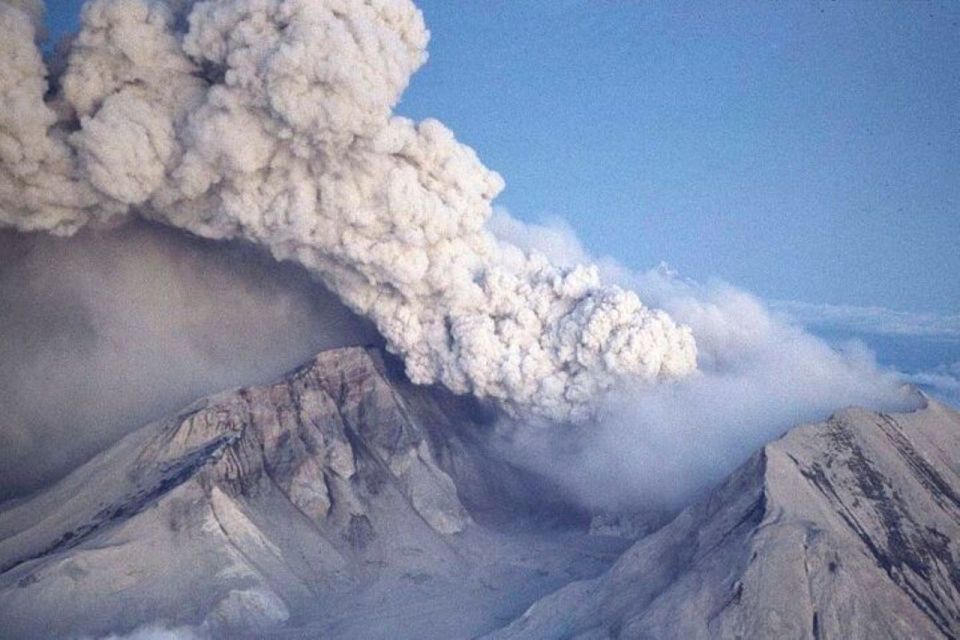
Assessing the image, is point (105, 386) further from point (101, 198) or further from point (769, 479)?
point (769, 479)

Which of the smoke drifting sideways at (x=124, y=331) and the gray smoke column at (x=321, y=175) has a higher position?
the gray smoke column at (x=321, y=175)

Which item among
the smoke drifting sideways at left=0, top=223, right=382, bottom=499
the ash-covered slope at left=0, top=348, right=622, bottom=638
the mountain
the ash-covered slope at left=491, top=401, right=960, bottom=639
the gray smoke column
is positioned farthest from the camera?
the smoke drifting sideways at left=0, top=223, right=382, bottom=499

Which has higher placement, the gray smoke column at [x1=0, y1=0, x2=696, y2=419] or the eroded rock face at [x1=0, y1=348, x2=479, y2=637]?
the gray smoke column at [x1=0, y1=0, x2=696, y2=419]

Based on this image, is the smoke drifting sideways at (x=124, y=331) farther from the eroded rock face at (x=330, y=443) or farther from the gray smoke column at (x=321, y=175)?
the gray smoke column at (x=321, y=175)

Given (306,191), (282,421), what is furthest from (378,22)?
(282,421)

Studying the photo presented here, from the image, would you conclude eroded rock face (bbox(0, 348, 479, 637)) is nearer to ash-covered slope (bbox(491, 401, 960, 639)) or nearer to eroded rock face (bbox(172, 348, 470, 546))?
eroded rock face (bbox(172, 348, 470, 546))

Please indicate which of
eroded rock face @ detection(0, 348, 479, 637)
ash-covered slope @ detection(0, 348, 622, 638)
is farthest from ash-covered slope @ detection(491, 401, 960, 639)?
eroded rock face @ detection(0, 348, 479, 637)

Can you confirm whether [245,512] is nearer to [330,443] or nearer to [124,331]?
[330,443]

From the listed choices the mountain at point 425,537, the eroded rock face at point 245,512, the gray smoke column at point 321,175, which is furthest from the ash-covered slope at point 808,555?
the eroded rock face at point 245,512
